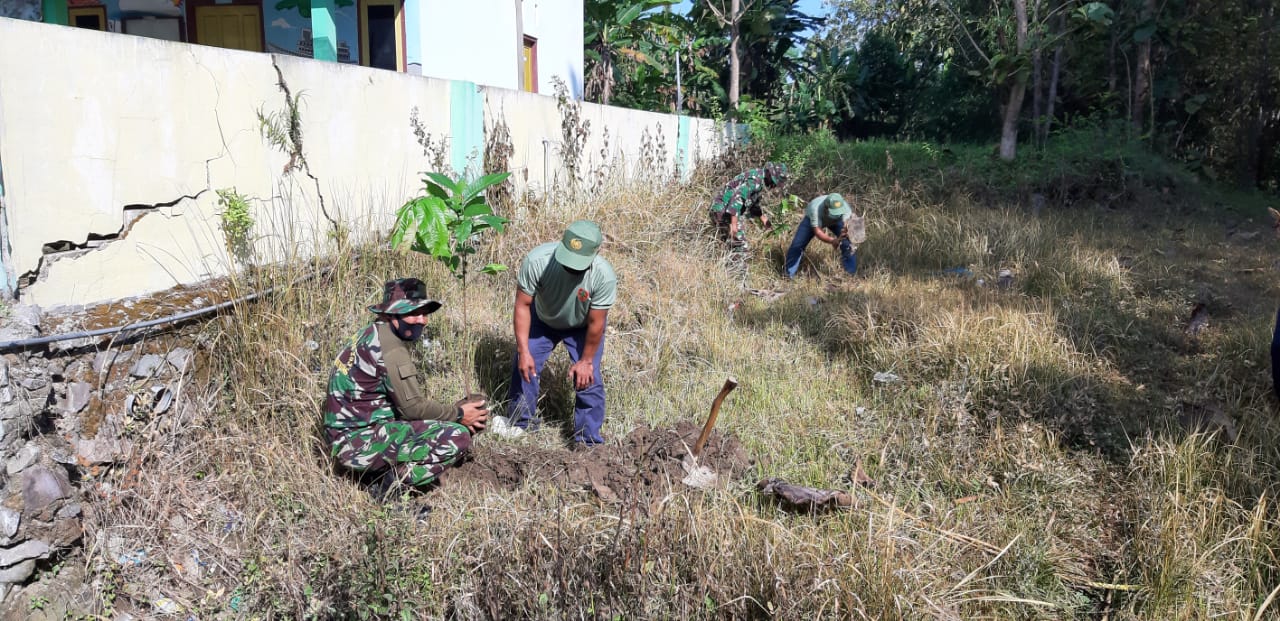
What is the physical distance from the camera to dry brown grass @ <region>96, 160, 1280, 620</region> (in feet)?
8.52

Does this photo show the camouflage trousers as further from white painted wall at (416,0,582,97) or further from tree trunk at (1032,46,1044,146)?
tree trunk at (1032,46,1044,146)

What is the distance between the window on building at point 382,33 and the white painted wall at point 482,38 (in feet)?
0.86

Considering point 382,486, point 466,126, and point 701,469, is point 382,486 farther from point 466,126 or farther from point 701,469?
point 466,126

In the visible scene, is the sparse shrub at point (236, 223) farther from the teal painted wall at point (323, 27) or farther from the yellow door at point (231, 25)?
the yellow door at point (231, 25)

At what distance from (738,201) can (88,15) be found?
29.2 ft

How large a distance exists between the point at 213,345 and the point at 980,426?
3791 mm

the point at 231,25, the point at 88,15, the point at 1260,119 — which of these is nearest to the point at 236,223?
the point at 231,25

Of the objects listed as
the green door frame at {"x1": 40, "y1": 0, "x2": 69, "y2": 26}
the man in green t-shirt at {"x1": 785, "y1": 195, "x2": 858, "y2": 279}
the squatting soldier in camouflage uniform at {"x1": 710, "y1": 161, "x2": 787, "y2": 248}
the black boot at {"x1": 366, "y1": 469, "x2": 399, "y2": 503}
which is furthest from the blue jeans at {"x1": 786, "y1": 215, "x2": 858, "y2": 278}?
the green door frame at {"x1": 40, "y1": 0, "x2": 69, "y2": 26}

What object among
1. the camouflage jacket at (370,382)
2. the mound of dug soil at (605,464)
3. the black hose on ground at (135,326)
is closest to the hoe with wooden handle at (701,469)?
the mound of dug soil at (605,464)

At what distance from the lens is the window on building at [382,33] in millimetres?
10180

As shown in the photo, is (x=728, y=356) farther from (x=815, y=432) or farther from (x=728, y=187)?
(x=728, y=187)

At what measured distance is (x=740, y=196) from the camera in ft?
25.3

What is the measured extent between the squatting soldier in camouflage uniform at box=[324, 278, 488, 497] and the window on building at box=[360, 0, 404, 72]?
772 cm

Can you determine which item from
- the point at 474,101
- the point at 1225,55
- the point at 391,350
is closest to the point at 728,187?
the point at 474,101
